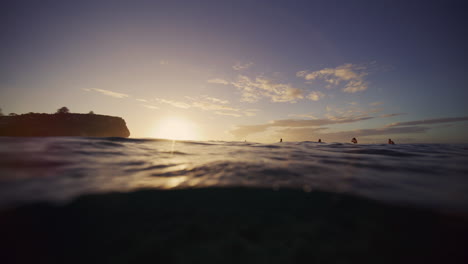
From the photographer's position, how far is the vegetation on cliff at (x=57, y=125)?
146ft

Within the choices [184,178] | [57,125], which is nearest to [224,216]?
[184,178]

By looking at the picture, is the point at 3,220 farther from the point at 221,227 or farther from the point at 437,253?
the point at 437,253

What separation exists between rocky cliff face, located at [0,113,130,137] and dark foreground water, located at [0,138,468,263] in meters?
60.7

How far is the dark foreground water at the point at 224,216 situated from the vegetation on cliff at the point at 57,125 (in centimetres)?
6067

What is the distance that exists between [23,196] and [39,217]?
690 mm

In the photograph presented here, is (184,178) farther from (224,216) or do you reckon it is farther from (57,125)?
(57,125)

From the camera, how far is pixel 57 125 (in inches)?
1932

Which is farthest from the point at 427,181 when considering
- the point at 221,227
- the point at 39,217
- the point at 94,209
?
the point at 39,217

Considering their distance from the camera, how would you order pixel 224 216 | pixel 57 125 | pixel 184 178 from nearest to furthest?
1. pixel 224 216
2. pixel 184 178
3. pixel 57 125

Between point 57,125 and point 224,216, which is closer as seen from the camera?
point 224,216

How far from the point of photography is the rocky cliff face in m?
44.3

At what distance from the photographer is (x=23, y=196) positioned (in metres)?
2.90

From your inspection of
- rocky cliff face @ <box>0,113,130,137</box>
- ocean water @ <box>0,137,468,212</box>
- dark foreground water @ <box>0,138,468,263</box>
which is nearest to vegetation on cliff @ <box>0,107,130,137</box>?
rocky cliff face @ <box>0,113,130,137</box>

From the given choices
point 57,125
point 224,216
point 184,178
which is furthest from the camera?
point 57,125
